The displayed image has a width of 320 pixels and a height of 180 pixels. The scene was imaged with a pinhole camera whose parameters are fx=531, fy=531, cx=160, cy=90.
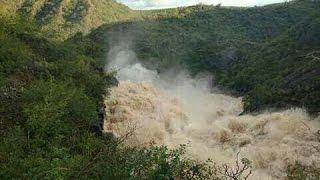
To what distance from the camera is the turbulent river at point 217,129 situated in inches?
1296

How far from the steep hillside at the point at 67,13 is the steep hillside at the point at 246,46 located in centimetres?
1439

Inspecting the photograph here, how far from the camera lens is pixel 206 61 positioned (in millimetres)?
97062

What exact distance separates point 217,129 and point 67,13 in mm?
95612

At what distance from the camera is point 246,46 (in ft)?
321

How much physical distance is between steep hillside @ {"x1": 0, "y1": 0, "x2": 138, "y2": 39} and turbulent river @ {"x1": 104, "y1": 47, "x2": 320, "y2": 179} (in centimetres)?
6449

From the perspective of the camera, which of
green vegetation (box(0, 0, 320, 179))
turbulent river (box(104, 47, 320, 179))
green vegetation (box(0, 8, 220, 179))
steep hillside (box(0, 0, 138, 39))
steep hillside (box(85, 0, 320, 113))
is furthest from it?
steep hillside (box(0, 0, 138, 39))

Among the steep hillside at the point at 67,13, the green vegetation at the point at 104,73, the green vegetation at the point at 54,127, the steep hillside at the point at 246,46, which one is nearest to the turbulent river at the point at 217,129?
the green vegetation at the point at 104,73

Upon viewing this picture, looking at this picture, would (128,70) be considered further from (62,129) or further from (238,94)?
(62,129)

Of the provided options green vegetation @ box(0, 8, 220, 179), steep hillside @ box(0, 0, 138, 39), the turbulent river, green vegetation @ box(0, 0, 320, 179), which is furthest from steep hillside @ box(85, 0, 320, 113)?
green vegetation @ box(0, 8, 220, 179)

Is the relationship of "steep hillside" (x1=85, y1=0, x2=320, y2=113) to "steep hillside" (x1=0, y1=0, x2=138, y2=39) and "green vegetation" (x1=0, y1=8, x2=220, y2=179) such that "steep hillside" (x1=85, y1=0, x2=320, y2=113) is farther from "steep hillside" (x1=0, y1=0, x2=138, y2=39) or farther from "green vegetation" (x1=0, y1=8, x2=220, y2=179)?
"green vegetation" (x1=0, y1=8, x2=220, y2=179)

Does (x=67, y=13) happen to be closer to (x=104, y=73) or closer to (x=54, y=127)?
(x=104, y=73)

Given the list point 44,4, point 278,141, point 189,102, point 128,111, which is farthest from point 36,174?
point 44,4

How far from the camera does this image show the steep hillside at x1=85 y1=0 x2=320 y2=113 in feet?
183

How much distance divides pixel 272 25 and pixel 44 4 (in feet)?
179
